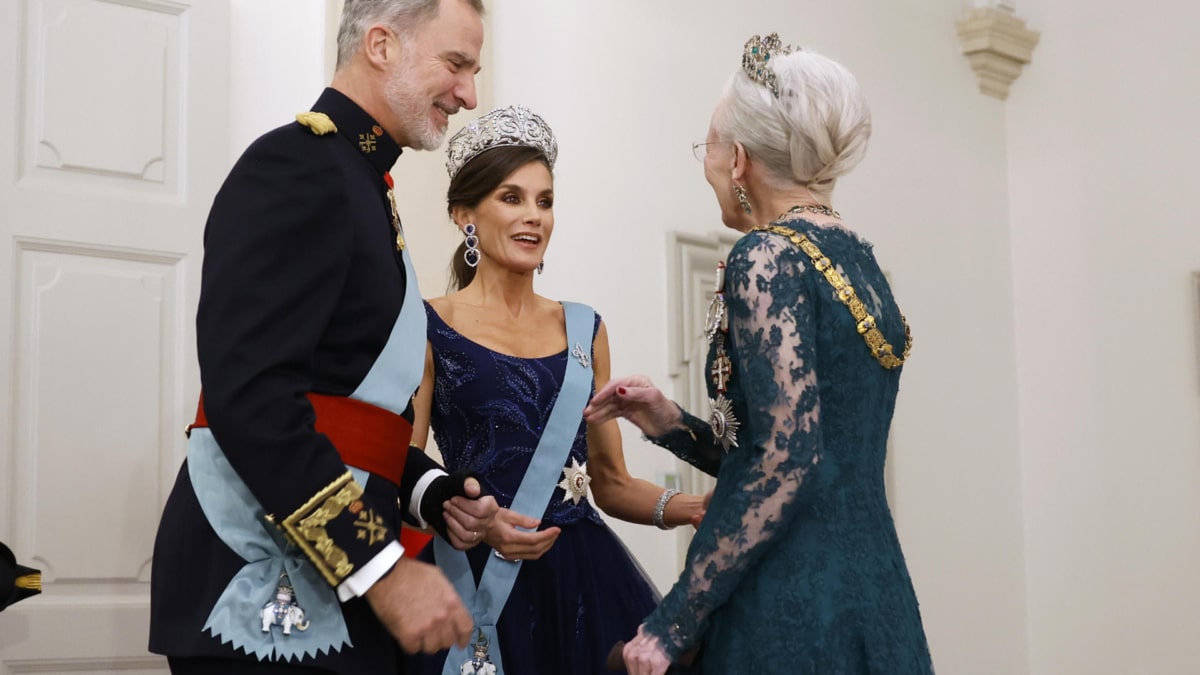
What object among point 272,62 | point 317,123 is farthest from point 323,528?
point 272,62

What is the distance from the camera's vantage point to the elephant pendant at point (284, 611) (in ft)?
5.58

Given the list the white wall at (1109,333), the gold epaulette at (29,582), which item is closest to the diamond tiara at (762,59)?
the gold epaulette at (29,582)

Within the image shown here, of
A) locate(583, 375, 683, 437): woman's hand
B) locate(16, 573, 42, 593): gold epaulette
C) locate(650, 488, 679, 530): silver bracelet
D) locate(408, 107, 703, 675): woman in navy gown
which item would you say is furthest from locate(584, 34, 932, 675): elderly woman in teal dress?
locate(16, 573, 42, 593): gold epaulette

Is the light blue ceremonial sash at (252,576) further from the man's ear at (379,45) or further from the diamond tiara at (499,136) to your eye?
the diamond tiara at (499,136)

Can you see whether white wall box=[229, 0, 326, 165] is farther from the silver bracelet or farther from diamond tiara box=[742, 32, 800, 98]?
diamond tiara box=[742, 32, 800, 98]

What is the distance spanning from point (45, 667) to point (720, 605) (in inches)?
70.8

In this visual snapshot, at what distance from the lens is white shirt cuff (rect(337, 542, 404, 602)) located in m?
1.70

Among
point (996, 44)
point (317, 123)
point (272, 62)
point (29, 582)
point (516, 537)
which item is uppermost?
point (996, 44)

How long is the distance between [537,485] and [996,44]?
14.4 ft

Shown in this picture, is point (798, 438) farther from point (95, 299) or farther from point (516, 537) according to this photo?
point (95, 299)

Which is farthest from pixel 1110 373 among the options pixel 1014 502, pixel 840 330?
pixel 840 330

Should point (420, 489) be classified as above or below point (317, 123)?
below

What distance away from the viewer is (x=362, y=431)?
1834 mm

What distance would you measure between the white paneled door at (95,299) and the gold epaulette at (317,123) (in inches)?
59.6
